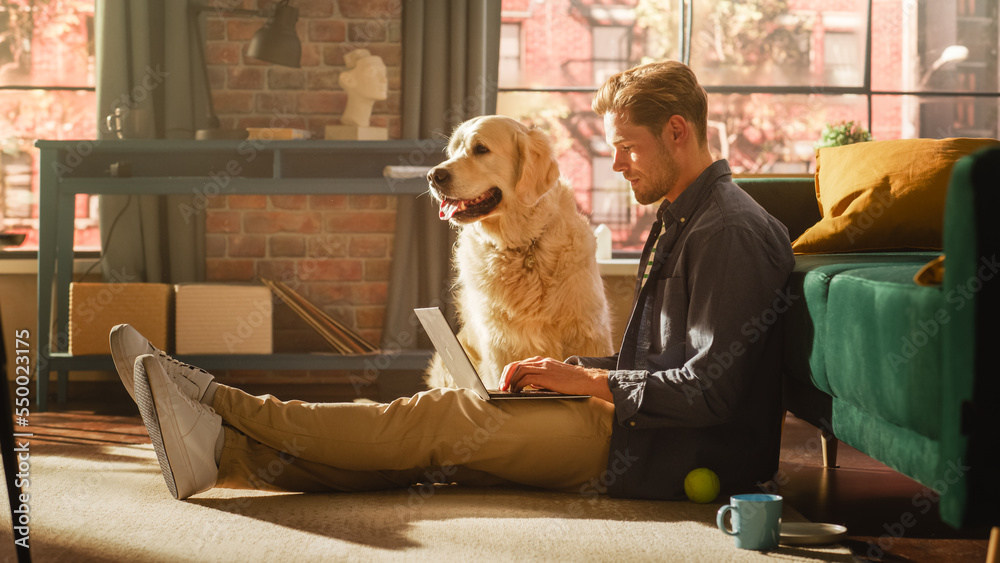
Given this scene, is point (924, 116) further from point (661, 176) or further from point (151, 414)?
point (151, 414)

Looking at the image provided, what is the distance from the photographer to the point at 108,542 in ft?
4.44

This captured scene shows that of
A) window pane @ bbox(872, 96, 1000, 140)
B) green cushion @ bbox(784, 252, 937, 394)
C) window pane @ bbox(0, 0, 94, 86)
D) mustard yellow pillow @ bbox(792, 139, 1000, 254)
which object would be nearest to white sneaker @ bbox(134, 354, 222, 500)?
green cushion @ bbox(784, 252, 937, 394)

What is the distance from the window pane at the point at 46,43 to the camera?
12.0ft

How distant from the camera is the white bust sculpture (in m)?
3.31

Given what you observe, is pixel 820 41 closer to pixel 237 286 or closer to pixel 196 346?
pixel 237 286

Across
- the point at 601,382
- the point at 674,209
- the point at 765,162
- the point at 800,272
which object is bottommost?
the point at 601,382

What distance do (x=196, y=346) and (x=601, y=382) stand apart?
6.82 feet

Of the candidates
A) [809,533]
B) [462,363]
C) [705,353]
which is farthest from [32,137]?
[809,533]

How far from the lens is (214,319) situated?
10.2ft

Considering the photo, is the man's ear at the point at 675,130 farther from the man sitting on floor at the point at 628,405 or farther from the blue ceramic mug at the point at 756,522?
the blue ceramic mug at the point at 756,522

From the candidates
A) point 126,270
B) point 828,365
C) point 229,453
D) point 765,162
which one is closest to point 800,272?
point 828,365

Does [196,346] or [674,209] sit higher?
[674,209]

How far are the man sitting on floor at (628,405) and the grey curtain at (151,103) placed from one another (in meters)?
2.02

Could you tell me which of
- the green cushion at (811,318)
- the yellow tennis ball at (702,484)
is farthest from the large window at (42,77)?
the green cushion at (811,318)
